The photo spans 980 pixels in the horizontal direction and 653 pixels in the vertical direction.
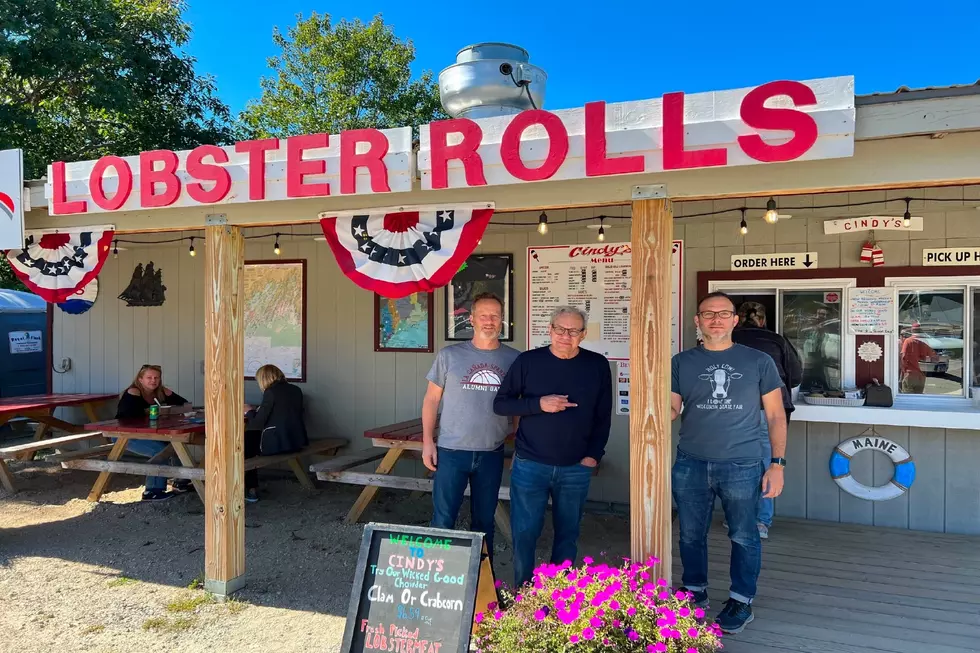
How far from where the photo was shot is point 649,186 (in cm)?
297

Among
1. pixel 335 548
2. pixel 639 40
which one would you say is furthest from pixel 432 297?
pixel 639 40

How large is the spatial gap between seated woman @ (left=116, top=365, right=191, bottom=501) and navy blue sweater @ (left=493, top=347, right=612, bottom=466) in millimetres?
4093

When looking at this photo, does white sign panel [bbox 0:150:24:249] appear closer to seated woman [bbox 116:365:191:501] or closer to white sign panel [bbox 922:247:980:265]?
seated woman [bbox 116:365:191:501]

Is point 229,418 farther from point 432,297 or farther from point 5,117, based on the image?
point 5,117

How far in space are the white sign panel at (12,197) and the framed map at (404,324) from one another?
8.84 feet

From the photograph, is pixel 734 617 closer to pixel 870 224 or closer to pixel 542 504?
pixel 542 504

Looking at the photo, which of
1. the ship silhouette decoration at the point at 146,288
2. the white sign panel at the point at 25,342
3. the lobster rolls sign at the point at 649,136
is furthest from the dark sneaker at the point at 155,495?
the white sign panel at the point at 25,342

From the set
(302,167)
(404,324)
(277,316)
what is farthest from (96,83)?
(302,167)

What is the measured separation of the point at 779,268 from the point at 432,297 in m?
2.82

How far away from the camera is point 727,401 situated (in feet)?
10.2

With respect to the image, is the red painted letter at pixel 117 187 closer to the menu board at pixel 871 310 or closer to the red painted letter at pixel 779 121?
the red painted letter at pixel 779 121

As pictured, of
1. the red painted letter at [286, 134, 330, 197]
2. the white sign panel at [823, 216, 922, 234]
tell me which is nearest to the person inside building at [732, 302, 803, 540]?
the white sign panel at [823, 216, 922, 234]

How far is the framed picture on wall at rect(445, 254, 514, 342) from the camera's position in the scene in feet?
18.5

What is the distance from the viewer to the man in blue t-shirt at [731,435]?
3094 millimetres
